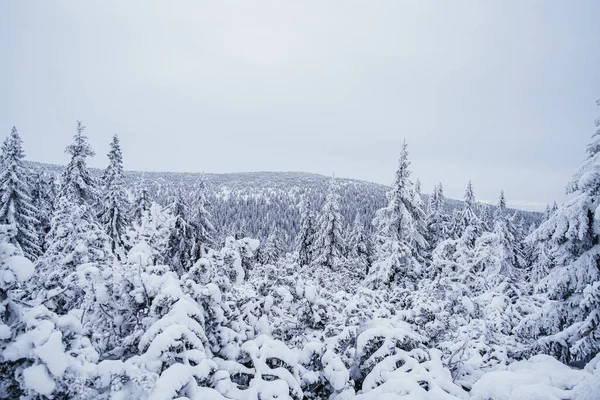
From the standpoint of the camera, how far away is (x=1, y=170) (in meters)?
20.8

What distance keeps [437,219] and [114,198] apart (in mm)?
30956

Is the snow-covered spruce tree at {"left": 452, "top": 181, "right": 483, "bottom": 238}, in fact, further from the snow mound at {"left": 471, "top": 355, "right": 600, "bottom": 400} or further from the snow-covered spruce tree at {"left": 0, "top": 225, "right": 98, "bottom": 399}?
the snow-covered spruce tree at {"left": 0, "top": 225, "right": 98, "bottom": 399}

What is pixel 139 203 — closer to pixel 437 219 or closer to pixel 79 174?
pixel 79 174

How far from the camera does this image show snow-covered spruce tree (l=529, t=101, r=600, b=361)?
24.0 ft

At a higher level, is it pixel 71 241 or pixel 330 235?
pixel 71 241

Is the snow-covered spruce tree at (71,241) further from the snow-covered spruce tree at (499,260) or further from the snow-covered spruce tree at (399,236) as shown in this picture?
the snow-covered spruce tree at (399,236)

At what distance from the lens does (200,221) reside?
2339cm

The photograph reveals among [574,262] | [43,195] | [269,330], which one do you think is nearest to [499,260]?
[574,262]

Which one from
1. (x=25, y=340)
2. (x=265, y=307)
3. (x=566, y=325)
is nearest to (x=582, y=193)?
(x=566, y=325)

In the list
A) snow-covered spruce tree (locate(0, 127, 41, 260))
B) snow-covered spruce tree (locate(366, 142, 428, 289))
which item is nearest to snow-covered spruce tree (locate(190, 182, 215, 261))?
snow-covered spruce tree (locate(0, 127, 41, 260))

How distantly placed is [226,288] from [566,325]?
8.58 meters

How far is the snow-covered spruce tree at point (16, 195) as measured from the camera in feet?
65.9

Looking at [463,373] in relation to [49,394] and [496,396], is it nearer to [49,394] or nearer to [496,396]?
[496,396]

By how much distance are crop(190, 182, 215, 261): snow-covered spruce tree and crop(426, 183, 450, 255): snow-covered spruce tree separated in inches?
865
